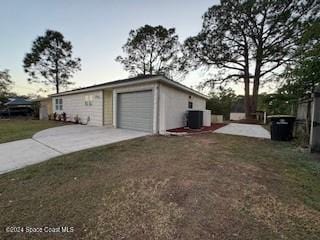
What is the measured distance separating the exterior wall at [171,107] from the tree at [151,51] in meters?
12.7

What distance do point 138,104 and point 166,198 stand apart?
23.7 ft

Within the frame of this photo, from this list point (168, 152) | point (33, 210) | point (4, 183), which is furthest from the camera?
point (168, 152)

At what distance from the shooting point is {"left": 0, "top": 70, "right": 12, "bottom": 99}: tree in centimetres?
2564

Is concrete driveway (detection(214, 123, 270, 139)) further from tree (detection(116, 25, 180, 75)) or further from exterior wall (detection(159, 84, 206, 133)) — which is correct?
tree (detection(116, 25, 180, 75))

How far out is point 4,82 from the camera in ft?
85.5

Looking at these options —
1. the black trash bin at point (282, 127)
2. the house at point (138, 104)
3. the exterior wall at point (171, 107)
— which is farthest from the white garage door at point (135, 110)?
the black trash bin at point (282, 127)

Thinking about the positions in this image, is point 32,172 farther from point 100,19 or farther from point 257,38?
point 257,38

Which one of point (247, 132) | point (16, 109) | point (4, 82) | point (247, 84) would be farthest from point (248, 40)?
point (4, 82)

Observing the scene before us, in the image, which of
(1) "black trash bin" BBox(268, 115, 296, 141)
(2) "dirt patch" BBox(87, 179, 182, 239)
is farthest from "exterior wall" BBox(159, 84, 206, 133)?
(2) "dirt patch" BBox(87, 179, 182, 239)

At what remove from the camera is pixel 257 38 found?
16906mm

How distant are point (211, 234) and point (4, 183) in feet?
12.3

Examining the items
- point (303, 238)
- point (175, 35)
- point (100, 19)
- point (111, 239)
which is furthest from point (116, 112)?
point (175, 35)

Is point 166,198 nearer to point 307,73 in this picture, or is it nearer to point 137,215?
point 137,215

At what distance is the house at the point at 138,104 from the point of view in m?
8.67
